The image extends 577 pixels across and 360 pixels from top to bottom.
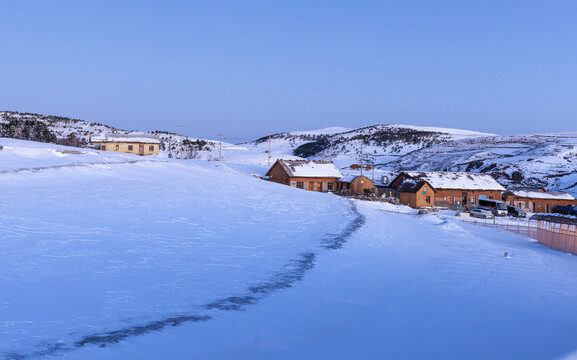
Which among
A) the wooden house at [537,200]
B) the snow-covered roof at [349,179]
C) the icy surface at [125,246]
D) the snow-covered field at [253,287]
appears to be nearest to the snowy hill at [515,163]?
the wooden house at [537,200]

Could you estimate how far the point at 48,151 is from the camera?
31.1 m

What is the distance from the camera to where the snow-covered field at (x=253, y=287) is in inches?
267

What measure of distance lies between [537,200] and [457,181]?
7389 millimetres

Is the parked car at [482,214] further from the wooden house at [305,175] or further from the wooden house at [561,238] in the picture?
the wooden house at [305,175]

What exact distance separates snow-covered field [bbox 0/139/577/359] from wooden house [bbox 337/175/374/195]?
24309 millimetres

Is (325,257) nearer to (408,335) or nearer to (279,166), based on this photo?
(408,335)

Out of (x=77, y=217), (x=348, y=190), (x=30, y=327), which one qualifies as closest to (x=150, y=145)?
(x=348, y=190)

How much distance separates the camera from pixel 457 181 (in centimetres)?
4428

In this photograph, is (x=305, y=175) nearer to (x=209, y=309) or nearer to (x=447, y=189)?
(x=447, y=189)

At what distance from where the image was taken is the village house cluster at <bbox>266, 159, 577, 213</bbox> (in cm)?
4319

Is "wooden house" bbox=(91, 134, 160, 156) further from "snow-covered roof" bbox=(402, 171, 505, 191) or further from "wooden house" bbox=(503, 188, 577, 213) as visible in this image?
"wooden house" bbox=(503, 188, 577, 213)

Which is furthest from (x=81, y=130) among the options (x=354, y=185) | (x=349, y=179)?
(x=354, y=185)

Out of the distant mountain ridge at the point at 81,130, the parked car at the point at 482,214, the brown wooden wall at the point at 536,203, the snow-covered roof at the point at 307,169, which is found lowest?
the parked car at the point at 482,214

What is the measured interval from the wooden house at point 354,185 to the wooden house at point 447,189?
9.11 ft
